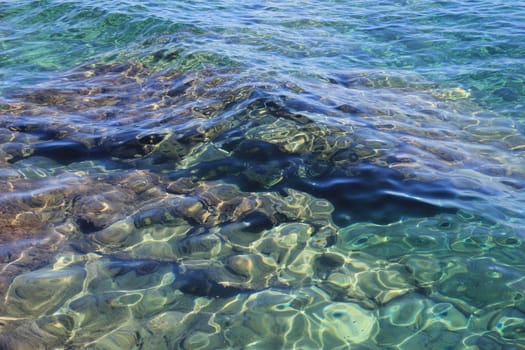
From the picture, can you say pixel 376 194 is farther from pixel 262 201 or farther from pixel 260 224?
pixel 260 224

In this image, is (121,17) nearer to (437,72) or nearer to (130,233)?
(437,72)

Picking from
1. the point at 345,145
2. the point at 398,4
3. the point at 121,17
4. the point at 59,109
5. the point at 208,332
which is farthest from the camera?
the point at 398,4

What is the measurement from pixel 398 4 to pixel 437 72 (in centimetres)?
619

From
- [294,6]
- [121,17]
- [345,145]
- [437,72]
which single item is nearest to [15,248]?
[345,145]

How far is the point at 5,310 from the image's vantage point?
13.2ft

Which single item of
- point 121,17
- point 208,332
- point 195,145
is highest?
point 121,17

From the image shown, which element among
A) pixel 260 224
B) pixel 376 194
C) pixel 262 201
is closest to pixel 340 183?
pixel 376 194

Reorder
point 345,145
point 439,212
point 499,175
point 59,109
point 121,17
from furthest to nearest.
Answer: point 121,17, point 59,109, point 345,145, point 499,175, point 439,212

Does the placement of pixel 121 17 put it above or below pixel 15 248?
above

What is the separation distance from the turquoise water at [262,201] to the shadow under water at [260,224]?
0.9 inches

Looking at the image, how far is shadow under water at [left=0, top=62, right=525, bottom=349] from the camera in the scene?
398cm

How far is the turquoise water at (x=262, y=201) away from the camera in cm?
403

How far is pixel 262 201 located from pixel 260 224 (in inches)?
17.3

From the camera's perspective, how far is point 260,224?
17.2 feet
